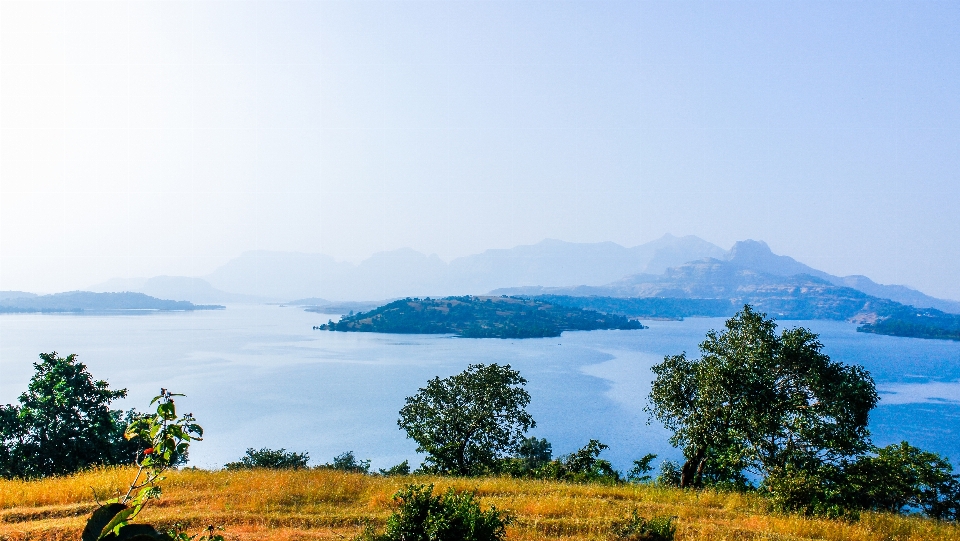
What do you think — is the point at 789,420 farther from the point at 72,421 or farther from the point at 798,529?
the point at 72,421

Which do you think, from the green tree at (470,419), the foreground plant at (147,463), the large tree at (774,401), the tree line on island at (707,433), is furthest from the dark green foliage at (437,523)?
the green tree at (470,419)

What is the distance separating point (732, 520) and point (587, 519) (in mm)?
4434

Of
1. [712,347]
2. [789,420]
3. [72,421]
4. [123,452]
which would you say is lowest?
[123,452]

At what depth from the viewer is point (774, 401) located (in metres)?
21.4

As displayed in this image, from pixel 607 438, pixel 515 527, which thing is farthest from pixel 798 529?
pixel 607 438

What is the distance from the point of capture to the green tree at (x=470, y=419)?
3111 cm

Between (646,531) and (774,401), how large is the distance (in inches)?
446

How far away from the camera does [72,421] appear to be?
30.6m

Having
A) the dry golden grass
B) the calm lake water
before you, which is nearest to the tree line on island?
the dry golden grass

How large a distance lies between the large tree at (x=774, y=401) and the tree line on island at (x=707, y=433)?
48 millimetres

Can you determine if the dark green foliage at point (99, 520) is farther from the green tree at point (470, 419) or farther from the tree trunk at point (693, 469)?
the green tree at point (470, 419)

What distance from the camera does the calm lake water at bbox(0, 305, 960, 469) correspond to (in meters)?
81.3

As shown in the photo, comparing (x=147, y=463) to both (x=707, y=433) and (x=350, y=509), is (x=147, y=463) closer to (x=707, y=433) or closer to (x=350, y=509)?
(x=350, y=509)

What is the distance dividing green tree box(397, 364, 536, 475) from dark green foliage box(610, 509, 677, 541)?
1722 centimetres
